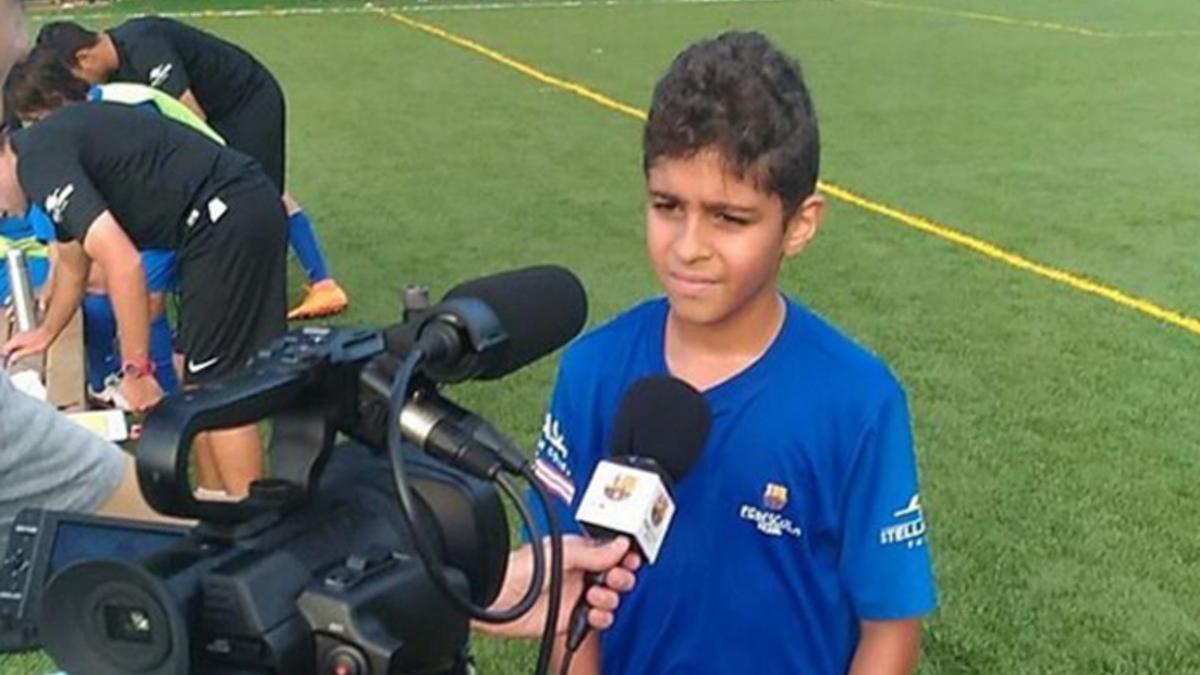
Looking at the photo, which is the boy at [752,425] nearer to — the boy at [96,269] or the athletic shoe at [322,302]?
the boy at [96,269]

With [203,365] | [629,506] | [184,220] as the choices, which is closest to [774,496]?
[629,506]

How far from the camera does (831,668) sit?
2.04 metres

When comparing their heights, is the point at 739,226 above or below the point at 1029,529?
above

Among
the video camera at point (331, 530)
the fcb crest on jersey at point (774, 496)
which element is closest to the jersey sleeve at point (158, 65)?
the fcb crest on jersey at point (774, 496)

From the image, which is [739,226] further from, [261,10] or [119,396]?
[261,10]

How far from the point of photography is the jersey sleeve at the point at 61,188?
3.93 meters

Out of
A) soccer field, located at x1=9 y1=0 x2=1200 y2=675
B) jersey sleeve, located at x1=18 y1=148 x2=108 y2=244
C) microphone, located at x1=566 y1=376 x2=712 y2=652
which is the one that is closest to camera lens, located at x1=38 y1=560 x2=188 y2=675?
microphone, located at x1=566 y1=376 x2=712 y2=652

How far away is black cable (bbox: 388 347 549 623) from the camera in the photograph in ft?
3.54

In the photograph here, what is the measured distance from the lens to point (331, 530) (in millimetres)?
1111

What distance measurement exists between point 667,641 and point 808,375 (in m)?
0.40

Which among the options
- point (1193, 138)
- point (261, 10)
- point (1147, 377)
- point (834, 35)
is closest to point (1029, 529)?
point (1147, 377)

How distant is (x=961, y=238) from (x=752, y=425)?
5998 mm

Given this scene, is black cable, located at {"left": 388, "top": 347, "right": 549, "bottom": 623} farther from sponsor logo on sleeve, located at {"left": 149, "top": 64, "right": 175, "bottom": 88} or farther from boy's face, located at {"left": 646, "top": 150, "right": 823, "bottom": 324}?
sponsor logo on sleeve, located at {"left": 149, "top": 64, "right": 175, "bottom": 88}

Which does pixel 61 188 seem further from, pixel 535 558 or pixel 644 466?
pixel 535 558
